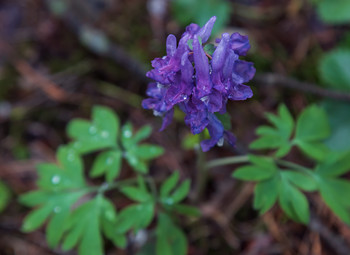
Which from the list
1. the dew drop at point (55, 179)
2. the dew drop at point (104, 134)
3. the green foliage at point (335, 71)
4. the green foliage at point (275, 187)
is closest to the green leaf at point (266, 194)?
the green foliage at point (275, 187)

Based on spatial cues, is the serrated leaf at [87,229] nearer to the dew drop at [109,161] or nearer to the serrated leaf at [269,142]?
the dew drop at [109,161]

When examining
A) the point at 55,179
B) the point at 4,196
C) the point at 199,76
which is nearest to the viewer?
the point at 199,76

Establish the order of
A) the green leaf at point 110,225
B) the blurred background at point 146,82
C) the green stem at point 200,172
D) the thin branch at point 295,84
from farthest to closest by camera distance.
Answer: the thin branch at point 295,84, the blurred background at point 146,82, the green stem at point 200,172, the green leaf at point 110,225

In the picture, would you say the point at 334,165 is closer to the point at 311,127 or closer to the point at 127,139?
the point at 311,127

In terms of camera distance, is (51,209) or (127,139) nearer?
(51,209)

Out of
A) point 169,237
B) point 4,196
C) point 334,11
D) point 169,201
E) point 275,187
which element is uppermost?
point 334,11

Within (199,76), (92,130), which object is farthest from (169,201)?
(199,76)

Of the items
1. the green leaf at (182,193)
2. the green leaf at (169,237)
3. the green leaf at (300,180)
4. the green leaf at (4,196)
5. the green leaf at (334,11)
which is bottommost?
the green leaf at (4,196)
